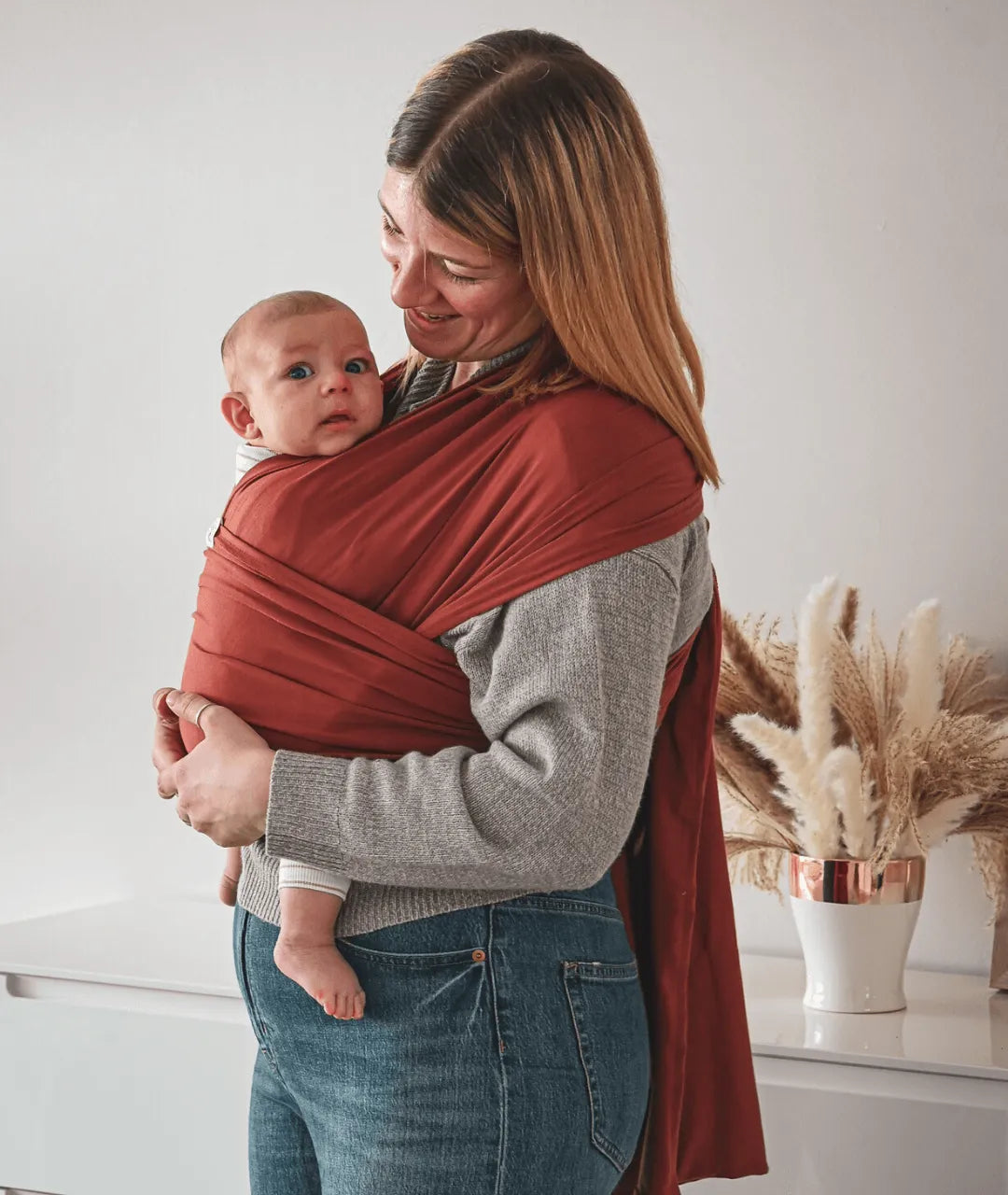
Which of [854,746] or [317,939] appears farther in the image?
[854,746]

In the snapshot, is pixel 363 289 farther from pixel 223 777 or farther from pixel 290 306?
pixel 223 777

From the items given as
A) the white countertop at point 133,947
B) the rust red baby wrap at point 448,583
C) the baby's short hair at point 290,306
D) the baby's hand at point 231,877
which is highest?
the baby's short hair at point 290,306

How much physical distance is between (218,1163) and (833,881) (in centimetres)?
85

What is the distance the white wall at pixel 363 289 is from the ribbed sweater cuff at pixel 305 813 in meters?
1.14

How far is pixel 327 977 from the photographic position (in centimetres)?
86

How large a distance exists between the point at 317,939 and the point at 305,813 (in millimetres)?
92

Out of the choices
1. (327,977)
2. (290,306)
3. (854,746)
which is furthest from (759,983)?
(290,306)

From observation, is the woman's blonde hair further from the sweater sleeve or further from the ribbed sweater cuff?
the ribbed sweater cuff

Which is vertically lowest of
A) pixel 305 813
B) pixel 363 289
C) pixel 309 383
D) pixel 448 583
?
pixel 305 813

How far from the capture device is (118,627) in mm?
2240

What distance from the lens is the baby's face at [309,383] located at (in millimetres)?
1030

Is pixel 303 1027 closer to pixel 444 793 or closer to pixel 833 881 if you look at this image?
pixel 444 793

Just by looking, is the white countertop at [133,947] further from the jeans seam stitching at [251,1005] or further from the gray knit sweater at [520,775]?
the gray knit sweater at [520,775]

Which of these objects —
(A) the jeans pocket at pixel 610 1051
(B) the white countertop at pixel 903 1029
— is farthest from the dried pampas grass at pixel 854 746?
(A) the jeans pocket at pixel 610 1051
